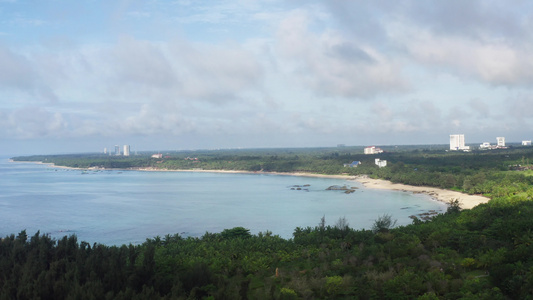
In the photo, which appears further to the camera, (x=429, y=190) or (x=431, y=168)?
(x=431, y=168)

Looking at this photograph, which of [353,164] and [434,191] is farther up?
[353,164]

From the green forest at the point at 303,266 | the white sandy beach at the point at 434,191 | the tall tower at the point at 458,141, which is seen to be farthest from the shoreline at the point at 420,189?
the tall tower at the point at 458,141

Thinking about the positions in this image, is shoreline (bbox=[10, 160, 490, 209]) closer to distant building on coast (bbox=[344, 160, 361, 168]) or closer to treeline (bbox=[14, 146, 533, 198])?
treeline (bbox=[14, 146, 533, 198])

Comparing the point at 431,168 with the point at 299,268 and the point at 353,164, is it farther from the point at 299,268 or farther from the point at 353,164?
the point at 299,268

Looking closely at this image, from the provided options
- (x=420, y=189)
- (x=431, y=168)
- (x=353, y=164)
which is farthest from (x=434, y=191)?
(x=353, y=164)

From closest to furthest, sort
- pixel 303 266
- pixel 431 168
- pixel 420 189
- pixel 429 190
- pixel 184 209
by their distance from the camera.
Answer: pixel 303 266
pixel 184 209
pixel 429 190
pixel 420 189
pixel 431 168

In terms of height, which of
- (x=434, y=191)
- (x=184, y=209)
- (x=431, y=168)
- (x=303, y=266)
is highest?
(x=431, y=168)

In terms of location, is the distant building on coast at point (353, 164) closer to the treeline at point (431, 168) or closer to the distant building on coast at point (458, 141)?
the treeline at point (431, 168)

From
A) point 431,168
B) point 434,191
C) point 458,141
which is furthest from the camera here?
point 458,141
